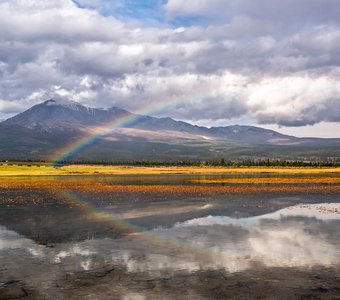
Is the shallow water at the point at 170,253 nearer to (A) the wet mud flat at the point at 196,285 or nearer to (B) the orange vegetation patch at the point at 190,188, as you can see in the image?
(A) the wet mud flat at the point at 196,285

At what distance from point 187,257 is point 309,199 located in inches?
1393

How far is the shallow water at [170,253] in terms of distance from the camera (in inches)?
712

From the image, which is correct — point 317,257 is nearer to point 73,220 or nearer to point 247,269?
point 247,269

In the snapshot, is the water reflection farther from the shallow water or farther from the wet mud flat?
the wet mud flat

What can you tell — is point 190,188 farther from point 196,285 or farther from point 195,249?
point 196,285

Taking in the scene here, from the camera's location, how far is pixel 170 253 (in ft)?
80.9

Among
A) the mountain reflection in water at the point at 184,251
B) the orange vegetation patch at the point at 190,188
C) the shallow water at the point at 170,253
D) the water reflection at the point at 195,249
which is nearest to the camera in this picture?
the shallow water at the point at 170,253

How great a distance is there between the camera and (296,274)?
66.2ft

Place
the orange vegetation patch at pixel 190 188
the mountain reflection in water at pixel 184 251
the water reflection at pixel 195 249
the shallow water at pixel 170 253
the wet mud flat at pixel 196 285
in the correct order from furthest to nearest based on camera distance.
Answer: the orange vegetation patch at pixel 190 188 < the water reflection at pixel 195 249 < the mountain reflection in water at pixel 184 251 < the shallow water at pixel 170 253 < the wet mud flat at pixel 196 285

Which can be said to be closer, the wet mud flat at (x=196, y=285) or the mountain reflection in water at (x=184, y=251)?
the wet mud flat at (x=196, y=285)

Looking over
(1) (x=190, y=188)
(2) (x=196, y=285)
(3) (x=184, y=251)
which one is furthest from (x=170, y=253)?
(1) (x=190, y=188)

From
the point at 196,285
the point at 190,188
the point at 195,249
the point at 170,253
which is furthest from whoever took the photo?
the point at 190,188

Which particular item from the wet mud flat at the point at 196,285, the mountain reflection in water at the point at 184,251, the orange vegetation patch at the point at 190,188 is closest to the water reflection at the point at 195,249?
the mountain reflection in water at the point at 184,251

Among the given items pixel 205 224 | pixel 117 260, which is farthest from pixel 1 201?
pixel 117 260
